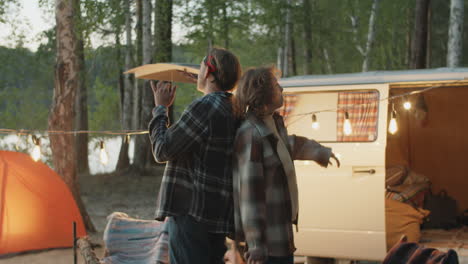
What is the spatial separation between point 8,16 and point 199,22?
6493 mm

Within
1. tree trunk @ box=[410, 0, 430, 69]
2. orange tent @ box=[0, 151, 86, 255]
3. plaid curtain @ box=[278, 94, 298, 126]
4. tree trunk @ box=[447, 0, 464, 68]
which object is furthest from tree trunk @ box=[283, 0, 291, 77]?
plaid curtain @ box=[278, 94, 298, 126]

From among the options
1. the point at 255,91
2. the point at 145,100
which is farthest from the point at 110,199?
the point at 255,91

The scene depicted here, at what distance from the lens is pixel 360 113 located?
638cm

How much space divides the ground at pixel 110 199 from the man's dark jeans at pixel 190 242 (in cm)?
488

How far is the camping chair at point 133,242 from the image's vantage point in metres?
6.16

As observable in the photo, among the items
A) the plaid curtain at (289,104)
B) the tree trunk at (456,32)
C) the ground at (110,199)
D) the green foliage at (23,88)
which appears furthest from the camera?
the green foliage at (23,88)

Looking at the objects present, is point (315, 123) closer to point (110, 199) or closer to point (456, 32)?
point (456, 32)

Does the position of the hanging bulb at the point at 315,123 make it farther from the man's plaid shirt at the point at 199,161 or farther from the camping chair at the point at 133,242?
the man's plaid shirt at the point at 199,161

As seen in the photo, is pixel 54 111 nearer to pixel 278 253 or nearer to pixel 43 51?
pixel 278 253

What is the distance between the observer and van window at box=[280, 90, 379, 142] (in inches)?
249

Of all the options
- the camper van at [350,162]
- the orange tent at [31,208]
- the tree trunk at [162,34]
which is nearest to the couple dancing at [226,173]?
the camper van at [350,162]

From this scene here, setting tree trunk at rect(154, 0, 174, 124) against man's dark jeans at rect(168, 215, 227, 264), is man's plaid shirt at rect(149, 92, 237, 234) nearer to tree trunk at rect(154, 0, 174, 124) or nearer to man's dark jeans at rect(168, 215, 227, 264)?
man's dark jeans at rect(168, 215, 227, 264)

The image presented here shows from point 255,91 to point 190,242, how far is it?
2.64 feet

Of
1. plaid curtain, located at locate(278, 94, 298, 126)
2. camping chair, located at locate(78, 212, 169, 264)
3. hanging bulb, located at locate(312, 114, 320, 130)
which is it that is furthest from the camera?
plaid curtain, located at locate(278, 94, 298, 126)
